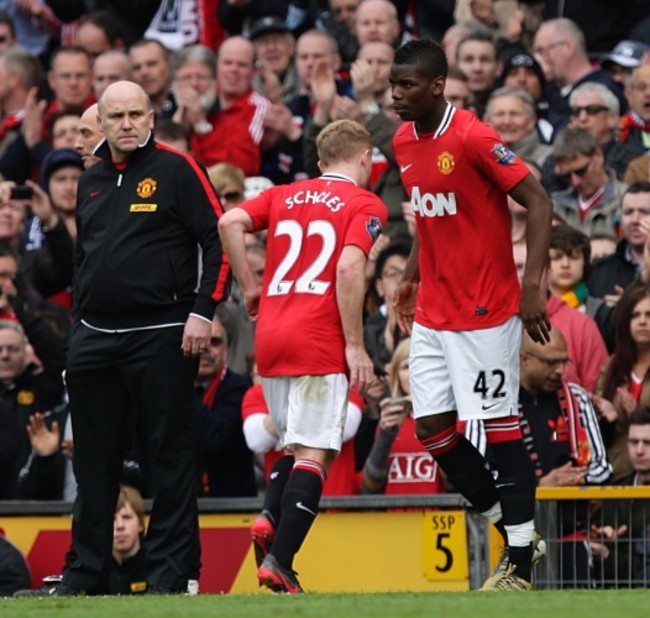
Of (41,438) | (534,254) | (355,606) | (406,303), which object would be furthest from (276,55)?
(355,606)

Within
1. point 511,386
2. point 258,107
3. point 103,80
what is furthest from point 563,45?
point 511,386

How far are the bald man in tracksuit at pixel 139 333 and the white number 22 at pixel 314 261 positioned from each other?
44cm

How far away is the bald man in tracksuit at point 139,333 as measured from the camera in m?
9.73

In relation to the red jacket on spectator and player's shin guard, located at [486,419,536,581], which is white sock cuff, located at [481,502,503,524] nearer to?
player's shin guard, located at [486,419,536,581]

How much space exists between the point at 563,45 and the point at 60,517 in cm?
654

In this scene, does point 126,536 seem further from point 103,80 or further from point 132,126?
point 103,80

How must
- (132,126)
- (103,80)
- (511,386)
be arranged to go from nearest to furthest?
1. (511,386)
2. (132,126)
3. (103,80)

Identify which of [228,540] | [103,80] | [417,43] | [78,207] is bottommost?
[228,540]

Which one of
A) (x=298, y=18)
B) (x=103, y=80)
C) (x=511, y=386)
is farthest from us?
(x=298, y=18)

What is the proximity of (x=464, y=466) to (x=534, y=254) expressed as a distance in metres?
1.13

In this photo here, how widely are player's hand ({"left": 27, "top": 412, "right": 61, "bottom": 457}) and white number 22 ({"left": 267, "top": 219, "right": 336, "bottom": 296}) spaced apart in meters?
3.50

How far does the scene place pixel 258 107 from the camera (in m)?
16.5

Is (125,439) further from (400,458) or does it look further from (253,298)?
(400,458)

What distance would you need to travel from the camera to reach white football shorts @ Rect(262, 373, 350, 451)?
9375 millimetres
